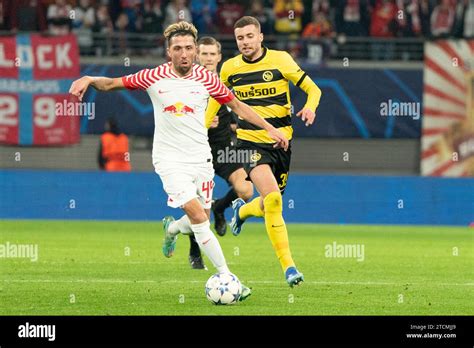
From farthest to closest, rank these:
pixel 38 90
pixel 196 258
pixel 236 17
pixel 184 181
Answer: pixel 236 17
pixel 38 90
pixel 196 258
pixel 184 181

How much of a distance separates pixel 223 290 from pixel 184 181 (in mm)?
1133

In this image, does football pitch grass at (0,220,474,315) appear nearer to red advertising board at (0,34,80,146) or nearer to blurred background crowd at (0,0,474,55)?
red advertising board at (0,34,80,146)

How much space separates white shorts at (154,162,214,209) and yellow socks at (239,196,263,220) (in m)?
2.00

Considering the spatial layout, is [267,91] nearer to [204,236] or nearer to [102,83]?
[204,236]

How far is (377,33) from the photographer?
2584cm

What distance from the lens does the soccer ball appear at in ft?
33.1

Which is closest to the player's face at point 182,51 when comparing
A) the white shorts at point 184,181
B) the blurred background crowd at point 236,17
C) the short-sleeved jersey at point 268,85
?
the white shorts at point 184,181

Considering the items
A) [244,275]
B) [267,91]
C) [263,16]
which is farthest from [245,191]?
[263,16]

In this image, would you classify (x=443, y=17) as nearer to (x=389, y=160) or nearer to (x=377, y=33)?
(x=377, y=33)

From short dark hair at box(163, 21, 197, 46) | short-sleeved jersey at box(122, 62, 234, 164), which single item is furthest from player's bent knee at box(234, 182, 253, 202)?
short dark hair at box(163, 21, 197, 46)

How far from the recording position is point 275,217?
11.5 metres

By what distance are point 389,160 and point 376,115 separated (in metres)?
1.12

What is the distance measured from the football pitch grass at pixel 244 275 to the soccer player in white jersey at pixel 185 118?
30.4 inches

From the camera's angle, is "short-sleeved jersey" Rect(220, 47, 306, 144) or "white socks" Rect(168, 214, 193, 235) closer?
"short-sleeved jersey" Rect(220, 47, 306, 144)
